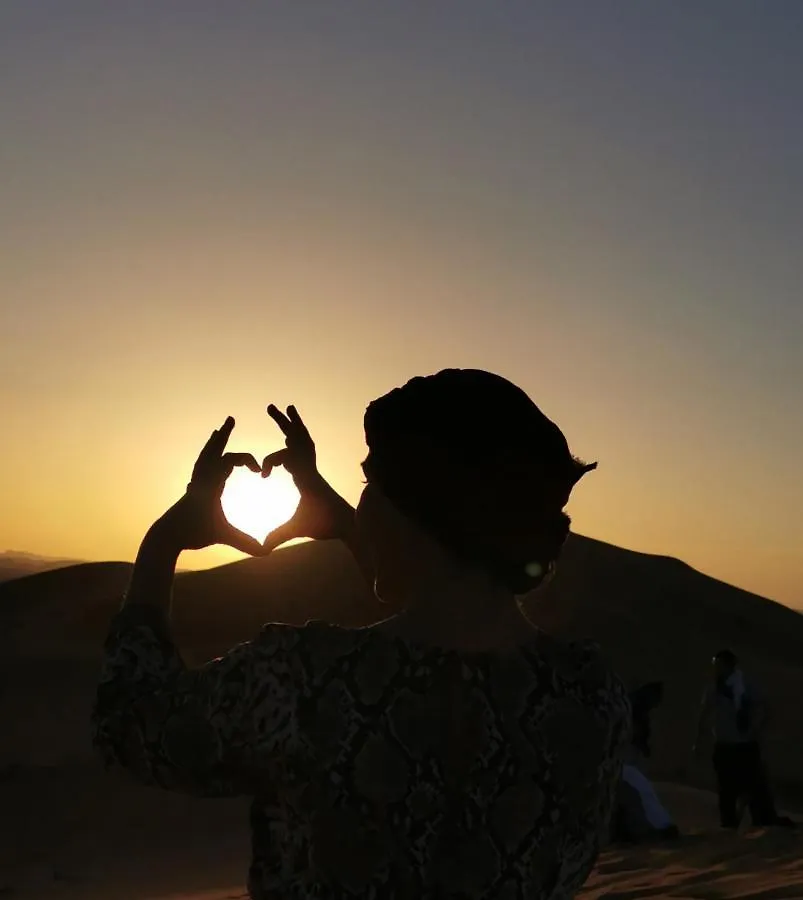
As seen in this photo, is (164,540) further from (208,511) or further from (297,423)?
(297,423)

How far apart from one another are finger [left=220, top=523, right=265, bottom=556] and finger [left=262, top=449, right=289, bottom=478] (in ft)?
0.64

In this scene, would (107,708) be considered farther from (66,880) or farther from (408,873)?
(66,880)

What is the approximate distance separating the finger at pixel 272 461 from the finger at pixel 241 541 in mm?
196

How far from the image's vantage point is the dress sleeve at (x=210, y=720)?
66.7 inches

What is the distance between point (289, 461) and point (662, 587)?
43.4 metres

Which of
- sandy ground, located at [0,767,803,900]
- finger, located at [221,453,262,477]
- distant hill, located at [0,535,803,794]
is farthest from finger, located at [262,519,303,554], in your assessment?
distant hill, located at [0,535,803,794]

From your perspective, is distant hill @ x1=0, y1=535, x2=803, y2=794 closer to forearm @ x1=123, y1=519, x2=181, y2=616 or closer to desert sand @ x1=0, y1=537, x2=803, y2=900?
desert sand @ x1=0, y1=537, x2=803, y2=900

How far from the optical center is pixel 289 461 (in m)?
2.29

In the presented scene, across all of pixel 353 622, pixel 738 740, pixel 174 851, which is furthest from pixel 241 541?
pixel 353 622

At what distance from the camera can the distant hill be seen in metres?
22.9

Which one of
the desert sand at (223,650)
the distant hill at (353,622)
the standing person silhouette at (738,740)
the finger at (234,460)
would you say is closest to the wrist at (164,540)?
the finger at (234,460)

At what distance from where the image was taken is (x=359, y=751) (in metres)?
1.72

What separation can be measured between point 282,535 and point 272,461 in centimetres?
22

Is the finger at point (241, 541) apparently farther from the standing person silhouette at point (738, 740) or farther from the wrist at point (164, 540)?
the standing person silhouette at point (738, 740)
